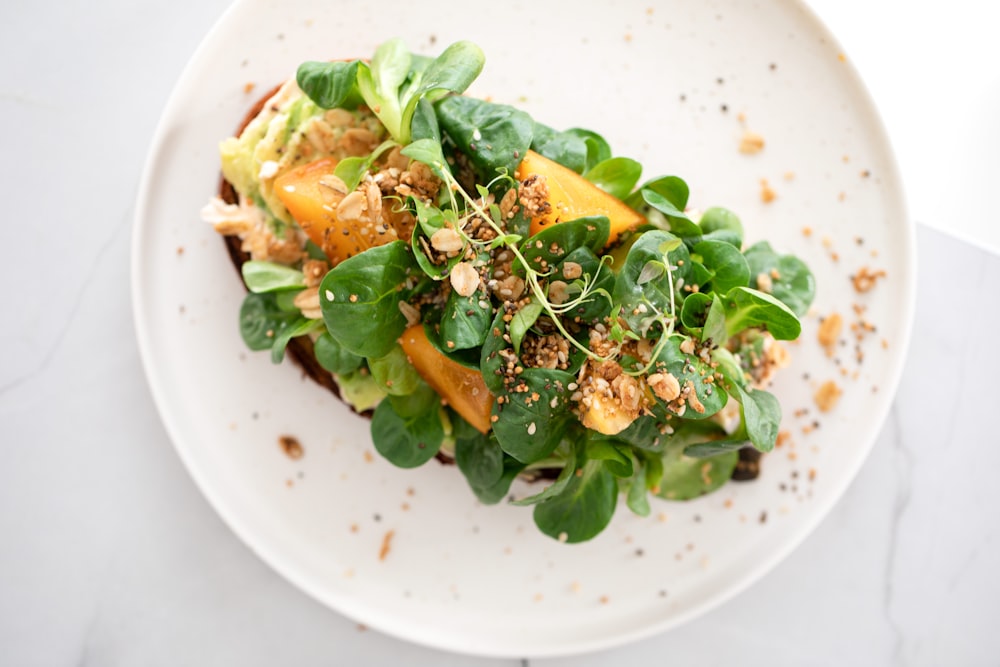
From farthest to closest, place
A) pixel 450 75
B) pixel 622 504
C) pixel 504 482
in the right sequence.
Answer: pixel 622 504 < pixel 504 482 < pixel 450 75

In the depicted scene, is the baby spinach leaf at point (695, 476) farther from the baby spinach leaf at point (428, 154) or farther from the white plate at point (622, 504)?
the baby spinach leaf at point (428, 154)

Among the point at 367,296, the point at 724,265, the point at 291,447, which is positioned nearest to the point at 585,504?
the point at 724,265

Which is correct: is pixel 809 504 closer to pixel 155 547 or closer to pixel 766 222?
pixel 766 222

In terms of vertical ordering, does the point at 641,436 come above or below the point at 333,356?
above

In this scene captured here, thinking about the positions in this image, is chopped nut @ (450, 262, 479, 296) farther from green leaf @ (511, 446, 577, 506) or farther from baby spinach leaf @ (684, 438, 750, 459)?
baby spinach leaf @ (684, 438, 750, 459)

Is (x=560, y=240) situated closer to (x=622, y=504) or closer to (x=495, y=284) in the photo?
(x=495, y=284)

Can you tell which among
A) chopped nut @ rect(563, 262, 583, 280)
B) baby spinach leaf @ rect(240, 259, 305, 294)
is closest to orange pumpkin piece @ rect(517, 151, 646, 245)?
chopped nut @ rect(563, 262, 583, 280)
